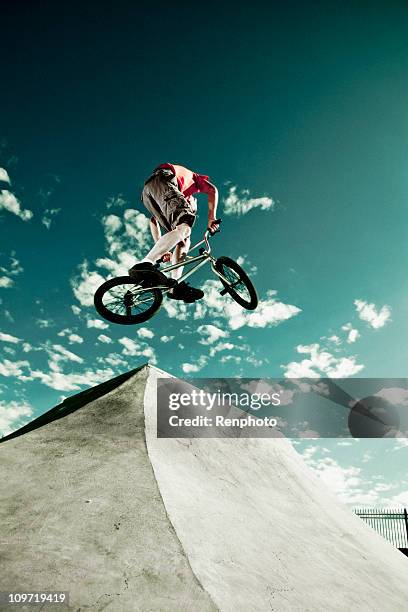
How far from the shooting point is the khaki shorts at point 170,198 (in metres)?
5.29

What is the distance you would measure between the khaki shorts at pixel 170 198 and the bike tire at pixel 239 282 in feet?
3.78

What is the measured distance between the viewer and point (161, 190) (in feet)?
17.5

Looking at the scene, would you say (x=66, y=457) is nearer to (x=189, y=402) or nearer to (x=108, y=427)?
(x=108, y=427)

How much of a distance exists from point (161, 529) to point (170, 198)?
4205mm

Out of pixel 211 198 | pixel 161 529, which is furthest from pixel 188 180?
pixel 161 529

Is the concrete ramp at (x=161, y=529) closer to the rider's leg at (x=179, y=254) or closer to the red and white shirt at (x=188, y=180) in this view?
the rider's leg at (x=179, y=254)

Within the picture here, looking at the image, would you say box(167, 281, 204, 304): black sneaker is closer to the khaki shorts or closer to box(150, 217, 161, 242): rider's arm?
the khaki shorts

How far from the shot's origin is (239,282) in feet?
20.8

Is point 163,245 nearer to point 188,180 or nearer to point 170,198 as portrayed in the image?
point 170,198

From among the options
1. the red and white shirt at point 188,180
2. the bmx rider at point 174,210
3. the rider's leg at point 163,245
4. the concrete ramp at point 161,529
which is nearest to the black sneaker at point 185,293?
the bmx rider at point 174,210

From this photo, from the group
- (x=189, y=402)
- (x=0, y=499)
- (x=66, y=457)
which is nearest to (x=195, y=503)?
(x=66, y=457)

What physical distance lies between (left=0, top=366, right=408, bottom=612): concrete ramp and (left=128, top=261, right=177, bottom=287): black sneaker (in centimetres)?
209

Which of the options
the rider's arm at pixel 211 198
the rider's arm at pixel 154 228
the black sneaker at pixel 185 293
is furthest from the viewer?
the rider's arm at pixel 154 228

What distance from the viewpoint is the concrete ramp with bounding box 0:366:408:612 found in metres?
2.97
